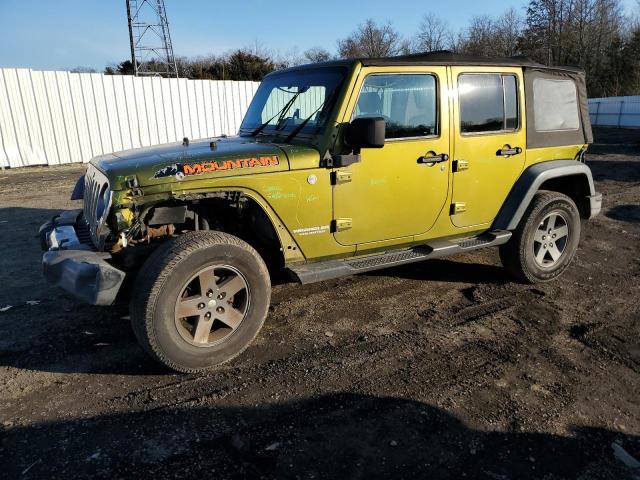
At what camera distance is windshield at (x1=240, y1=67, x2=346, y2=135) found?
3.89 metres

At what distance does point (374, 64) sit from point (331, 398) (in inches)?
102

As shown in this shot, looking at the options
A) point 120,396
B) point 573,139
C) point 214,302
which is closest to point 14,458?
point 120,396

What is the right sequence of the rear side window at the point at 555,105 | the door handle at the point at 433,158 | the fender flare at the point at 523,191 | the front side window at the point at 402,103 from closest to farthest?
1. the front side window at the point at 402,103
2. the door handle at the point at 433,158
3. the fender flare at the point at 523,191
4. the rear side window at the point at 555,105

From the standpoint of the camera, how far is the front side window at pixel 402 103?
3894mm

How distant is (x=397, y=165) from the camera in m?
4.01

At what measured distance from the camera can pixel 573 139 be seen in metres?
5.14

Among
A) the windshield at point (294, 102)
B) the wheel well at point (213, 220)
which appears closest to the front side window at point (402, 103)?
the windshield at point (294, 102)

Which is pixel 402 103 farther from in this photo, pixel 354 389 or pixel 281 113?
pixel 354 389

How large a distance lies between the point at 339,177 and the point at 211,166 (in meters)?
1.00

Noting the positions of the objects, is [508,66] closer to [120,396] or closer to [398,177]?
[398,177]

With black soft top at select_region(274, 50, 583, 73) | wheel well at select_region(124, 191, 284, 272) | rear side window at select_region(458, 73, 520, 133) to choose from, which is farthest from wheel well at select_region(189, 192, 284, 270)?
rear side window at select_region(458, 73, 520, 133)

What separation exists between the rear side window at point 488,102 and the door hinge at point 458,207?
2.18 ft

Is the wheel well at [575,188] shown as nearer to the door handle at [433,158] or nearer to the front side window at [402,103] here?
the door handle at [433,158]

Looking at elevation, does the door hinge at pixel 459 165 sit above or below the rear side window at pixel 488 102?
below
